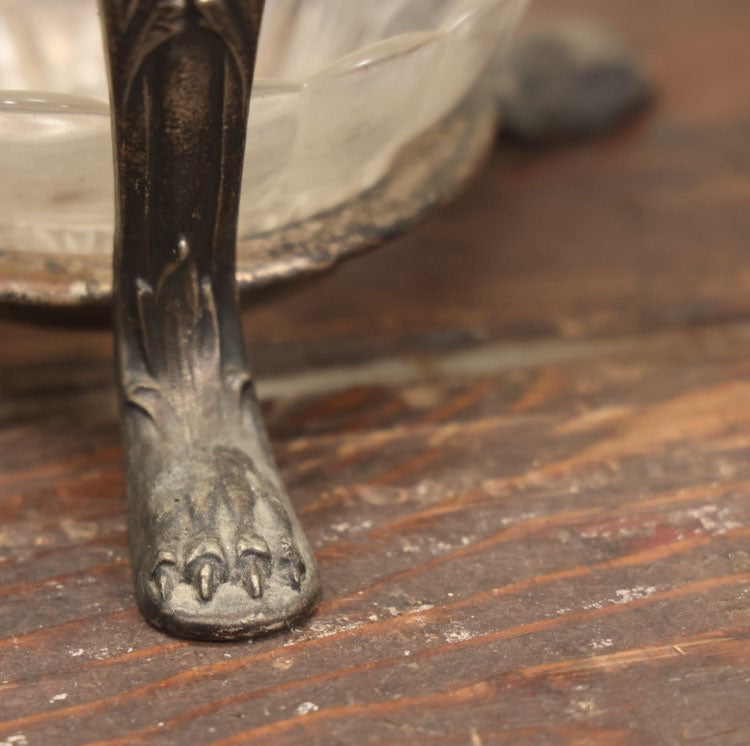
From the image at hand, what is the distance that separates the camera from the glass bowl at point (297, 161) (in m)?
0.53

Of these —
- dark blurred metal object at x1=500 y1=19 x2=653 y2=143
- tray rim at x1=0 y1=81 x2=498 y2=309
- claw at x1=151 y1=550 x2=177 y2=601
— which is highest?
tray rim at x1=0 y1=81 x2=498 y2=309

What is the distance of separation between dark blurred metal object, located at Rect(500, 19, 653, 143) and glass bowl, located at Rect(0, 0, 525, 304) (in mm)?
376

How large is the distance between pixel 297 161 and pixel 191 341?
0.10 m

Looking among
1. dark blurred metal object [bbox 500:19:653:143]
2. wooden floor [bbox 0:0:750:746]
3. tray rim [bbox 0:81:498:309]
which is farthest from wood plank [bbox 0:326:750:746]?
dark blurred metal object [bbox 500:19:653:143]

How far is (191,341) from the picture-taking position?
559mm

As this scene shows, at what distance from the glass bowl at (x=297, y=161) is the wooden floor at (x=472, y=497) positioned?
12cm

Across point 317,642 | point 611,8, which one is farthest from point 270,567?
point 611,8

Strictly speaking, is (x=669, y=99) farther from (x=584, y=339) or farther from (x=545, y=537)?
(x=545, y=537)

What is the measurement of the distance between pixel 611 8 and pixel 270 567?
34.1 inches

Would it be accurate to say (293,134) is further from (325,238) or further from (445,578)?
(445,578)

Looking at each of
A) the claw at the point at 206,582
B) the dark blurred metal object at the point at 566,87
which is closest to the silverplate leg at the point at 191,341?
the claw at the point at 206,582

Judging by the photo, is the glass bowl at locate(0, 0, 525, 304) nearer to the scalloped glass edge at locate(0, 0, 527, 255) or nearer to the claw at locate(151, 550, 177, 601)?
the scalloped glass edge at locate(0, 0, 527, 255)

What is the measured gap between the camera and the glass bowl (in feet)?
1.75

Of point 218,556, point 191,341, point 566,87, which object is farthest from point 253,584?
point 566,87
